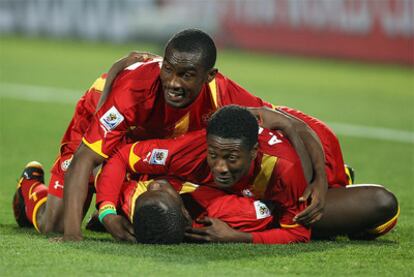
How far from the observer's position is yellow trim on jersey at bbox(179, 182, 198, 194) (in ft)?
21.2

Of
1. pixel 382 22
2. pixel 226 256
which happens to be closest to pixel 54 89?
pixel 382 22

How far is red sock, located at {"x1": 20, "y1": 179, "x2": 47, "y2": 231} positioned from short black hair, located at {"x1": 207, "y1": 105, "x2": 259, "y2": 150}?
64.1 inches

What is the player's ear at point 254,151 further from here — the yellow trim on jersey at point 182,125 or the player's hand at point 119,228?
the player's hand at point 119,228

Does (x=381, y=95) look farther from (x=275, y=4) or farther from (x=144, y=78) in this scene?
(x=144, y=78)

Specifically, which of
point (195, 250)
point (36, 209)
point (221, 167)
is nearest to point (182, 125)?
point (221, 167)

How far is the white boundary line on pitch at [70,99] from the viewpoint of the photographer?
40.7 feet

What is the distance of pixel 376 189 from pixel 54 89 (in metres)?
10.3

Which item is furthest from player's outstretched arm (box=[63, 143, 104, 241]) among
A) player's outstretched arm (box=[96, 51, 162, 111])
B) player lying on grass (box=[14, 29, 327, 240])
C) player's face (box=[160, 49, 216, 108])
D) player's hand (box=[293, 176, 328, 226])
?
player's hand (box=[293, 176, 328, 226])

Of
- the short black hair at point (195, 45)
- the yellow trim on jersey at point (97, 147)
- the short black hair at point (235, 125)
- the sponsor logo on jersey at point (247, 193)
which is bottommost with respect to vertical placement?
the sponsor logo on jersey at point (247, 193)

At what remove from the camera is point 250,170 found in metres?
6.27

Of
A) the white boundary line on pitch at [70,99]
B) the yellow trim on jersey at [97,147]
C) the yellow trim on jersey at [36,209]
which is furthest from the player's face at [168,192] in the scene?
the white boundary line on pitch at [70,99]

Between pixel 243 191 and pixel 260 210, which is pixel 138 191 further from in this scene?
pixel 260 210

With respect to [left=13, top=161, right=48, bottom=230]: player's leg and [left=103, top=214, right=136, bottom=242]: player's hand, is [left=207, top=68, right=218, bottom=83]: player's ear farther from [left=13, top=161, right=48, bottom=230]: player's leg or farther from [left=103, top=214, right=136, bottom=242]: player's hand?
[left=13, top=161, right=48, bottom=230]: player's leg

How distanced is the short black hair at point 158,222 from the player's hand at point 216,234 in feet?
0.36
